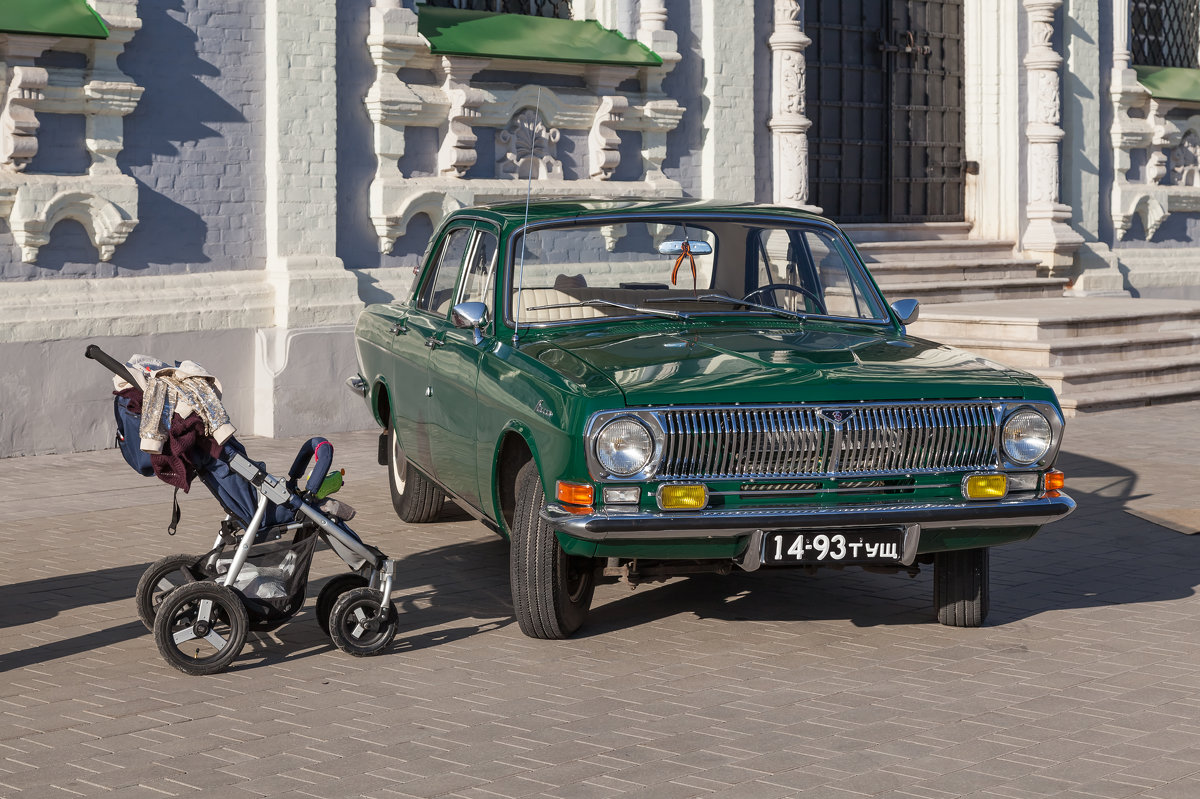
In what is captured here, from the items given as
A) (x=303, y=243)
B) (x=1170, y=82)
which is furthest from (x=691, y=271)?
(x=1170, y=82)

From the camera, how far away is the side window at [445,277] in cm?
812

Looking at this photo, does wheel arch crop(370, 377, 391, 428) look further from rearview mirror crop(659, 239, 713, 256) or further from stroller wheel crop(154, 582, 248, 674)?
stroller wheel crop(154, 582, 248, 674)

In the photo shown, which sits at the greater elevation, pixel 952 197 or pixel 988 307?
pixel 952 197

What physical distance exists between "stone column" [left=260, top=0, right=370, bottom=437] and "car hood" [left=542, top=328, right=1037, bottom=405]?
20.6 ft

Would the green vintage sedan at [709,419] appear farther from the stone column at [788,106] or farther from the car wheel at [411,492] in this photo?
the stone column at [788,106]

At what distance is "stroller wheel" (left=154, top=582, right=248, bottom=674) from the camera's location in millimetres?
6094

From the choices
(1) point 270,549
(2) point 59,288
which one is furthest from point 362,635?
(2) point 59,288

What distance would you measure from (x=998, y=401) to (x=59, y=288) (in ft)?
25.3

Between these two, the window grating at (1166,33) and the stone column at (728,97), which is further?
the window grating at (1166,33)

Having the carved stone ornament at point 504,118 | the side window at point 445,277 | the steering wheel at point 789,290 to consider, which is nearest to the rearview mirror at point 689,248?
the steering wheel at point 789,290

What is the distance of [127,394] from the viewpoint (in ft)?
20.6

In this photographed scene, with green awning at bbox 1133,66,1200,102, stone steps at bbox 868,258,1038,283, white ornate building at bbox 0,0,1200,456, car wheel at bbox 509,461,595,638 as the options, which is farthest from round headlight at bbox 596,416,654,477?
green awning at bbox 1133,66,1200,102

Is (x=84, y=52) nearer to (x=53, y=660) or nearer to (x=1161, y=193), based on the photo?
(x=53, y=660)

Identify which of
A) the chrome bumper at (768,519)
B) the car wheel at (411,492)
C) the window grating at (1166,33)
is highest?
the window grating at (1166,33)
